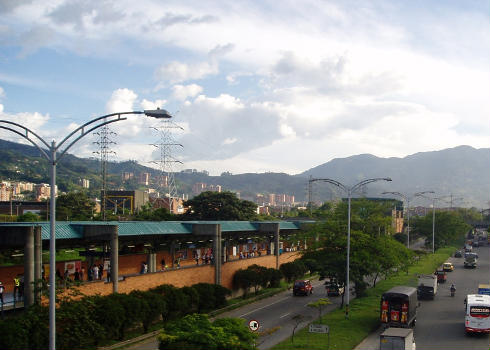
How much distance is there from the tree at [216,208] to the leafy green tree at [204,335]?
7611cm

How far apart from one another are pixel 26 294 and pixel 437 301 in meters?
34.9

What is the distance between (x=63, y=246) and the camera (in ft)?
126

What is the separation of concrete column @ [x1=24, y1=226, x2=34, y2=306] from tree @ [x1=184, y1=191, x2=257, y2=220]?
69.9 meters

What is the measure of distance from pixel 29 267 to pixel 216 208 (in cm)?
7261

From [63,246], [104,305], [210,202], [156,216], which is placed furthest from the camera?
[210,202]

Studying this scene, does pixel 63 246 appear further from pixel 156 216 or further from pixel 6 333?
pixel 156 216

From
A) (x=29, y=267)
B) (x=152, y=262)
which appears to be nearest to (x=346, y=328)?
(x=152, y=262)

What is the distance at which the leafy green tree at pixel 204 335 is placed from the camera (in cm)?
1891

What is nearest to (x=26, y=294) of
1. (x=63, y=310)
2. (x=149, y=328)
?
(x=63, y=310)

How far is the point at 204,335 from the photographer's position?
1914 centimetres

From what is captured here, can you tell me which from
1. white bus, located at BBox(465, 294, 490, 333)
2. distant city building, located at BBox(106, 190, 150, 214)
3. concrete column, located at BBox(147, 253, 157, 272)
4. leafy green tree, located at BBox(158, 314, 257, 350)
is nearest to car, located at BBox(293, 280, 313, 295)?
concrete column, located at BBox(147, 253, 157, 272)

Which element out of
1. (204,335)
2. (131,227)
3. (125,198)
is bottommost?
(125,198)

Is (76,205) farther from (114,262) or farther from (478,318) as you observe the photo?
(478,318)

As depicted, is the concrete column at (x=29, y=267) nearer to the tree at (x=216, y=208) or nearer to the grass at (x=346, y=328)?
the grass at (x=346, y=328)
